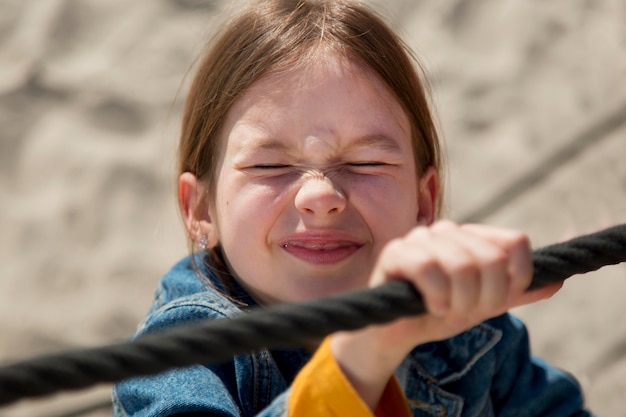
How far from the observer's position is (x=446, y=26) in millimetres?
2529

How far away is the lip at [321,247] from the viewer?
101 cm

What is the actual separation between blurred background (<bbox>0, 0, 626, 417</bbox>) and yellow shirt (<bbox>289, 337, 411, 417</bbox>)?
1.08 meters

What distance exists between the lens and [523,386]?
1.22 metres

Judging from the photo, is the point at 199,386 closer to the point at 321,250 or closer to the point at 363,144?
the point at 321,250

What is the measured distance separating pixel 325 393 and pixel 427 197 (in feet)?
1.63

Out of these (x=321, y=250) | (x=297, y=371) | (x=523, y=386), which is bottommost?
(x=523, y=386)

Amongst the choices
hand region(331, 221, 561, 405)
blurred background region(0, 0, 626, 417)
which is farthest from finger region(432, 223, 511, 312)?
blurred background region(0, 0, 626, 417)

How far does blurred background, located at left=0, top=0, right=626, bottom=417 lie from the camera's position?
1.97 meters

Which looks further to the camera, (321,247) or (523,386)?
(523,386)

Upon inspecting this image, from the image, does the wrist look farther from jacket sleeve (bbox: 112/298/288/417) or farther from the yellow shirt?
jacket sleeve (bbox: 112/298/288/417)

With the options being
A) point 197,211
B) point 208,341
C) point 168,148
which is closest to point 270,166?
point 197,211

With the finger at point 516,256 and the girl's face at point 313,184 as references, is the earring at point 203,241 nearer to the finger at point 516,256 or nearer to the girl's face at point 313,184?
the girl's face at point 313,184

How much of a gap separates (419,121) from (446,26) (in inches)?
55.1

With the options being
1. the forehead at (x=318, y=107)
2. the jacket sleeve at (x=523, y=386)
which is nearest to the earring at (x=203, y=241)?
the forehead at (x=318, y=107)
